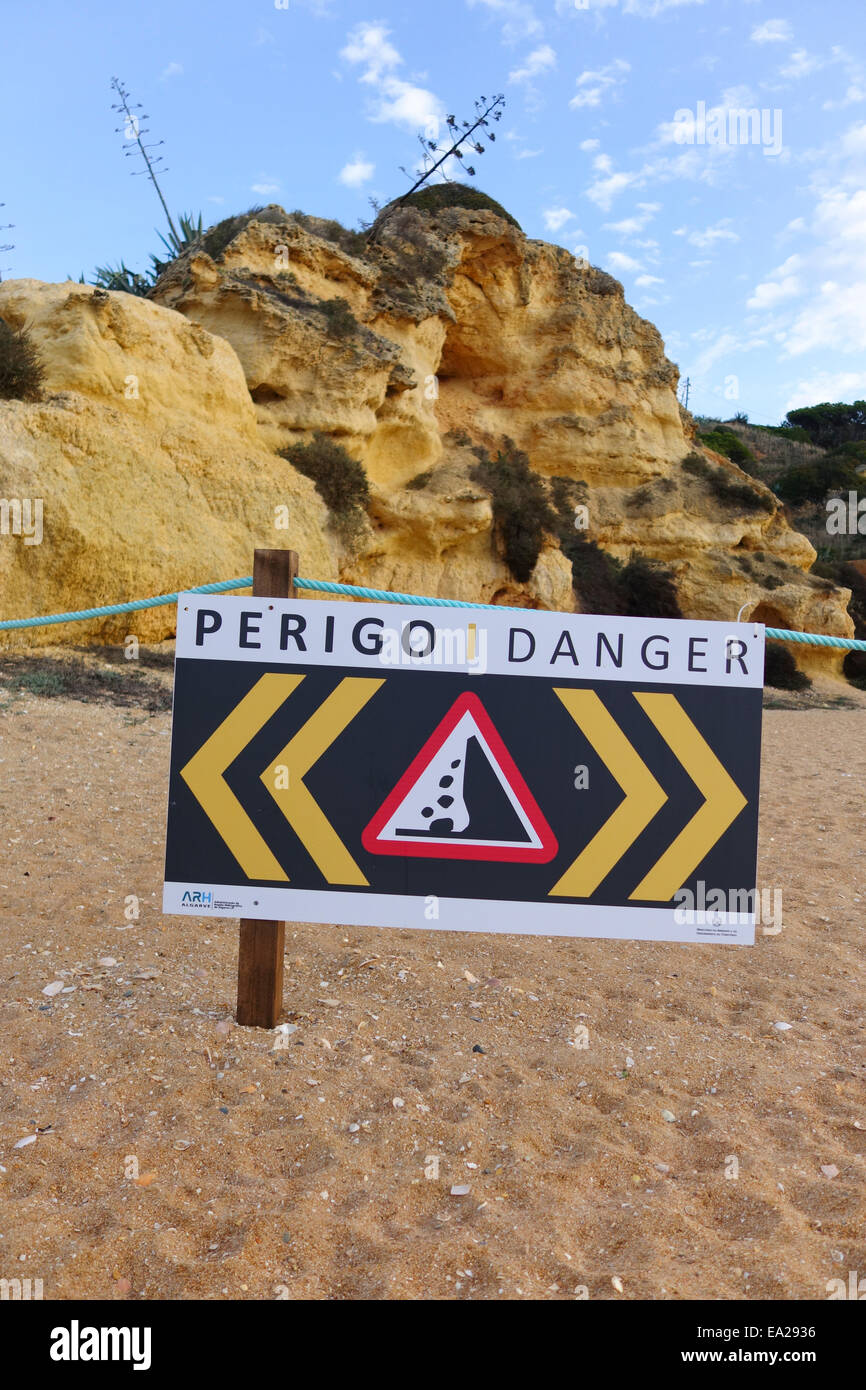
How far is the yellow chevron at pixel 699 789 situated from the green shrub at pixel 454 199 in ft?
59.2

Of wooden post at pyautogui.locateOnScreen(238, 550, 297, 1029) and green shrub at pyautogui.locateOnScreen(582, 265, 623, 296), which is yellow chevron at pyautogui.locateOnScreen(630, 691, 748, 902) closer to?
wooden post at pyautogui.locateOnScreen(238, 550, 297, 1029)

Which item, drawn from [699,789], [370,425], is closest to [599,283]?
[370,425]

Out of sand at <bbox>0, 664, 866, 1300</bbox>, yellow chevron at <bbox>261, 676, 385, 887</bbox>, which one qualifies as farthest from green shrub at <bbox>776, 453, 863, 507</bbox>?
yellow chevron at <bbox>261, 676, 385, 887</bbox>

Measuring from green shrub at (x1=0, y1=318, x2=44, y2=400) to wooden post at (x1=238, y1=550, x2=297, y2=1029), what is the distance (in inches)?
321

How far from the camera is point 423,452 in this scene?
48.5ft

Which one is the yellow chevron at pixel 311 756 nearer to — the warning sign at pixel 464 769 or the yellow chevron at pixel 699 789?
the warning sign at pixel 464 769

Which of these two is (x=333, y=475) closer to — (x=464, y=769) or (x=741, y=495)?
(x=464, y=769)

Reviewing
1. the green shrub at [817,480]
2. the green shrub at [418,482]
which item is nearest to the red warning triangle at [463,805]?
the green shrub at [418,482]

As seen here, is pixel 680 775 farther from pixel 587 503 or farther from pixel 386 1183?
pixel 587 503

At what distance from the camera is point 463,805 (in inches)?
95.2

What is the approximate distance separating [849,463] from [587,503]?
20.2 m

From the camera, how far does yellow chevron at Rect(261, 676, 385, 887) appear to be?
8.00 ft

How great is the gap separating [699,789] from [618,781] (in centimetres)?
23

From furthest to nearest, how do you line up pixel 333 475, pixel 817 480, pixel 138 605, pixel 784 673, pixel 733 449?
pixel 733 449 < pixel 817 480 < pixel 784 673 < pixel 333 475 < pixel 138 605
